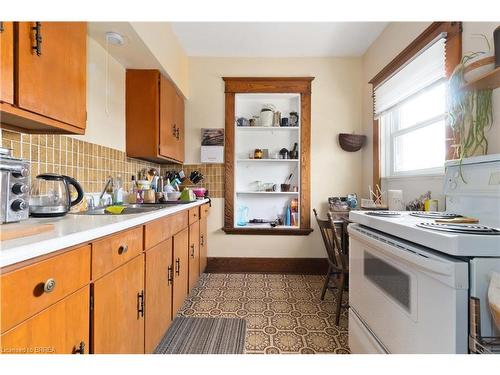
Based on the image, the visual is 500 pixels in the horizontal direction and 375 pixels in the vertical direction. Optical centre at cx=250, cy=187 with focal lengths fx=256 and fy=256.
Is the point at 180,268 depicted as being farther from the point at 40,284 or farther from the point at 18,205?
the point at 40,284

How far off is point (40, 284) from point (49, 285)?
0.03 meters

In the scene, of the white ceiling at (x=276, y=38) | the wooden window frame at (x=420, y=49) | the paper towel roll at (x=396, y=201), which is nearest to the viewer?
the wooden window frame at (x=420, y=49)

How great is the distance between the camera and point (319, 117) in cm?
318

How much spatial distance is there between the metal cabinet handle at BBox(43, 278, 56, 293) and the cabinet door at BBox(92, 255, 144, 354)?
21 centimetres

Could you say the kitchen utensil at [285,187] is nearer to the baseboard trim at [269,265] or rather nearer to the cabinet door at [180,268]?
the baseboard trim at [269,265]

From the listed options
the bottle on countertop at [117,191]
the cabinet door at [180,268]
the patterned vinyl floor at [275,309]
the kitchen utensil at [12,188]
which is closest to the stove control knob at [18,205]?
the kitchen utensil at [12,188]

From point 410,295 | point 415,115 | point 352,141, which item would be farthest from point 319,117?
point 410,295

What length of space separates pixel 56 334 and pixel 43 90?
976 millimetres

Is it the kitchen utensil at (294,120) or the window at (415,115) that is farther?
the kitchen utensil at (294,120)

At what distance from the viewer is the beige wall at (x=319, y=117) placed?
10.4 feet

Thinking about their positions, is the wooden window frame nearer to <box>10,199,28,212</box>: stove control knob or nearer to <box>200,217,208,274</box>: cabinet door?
<box>200,217,208,274</box>: cabinet door

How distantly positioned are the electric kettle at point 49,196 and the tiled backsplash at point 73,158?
0.27 metres

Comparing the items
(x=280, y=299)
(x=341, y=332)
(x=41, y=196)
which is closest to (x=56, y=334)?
(x=41, y=196)
